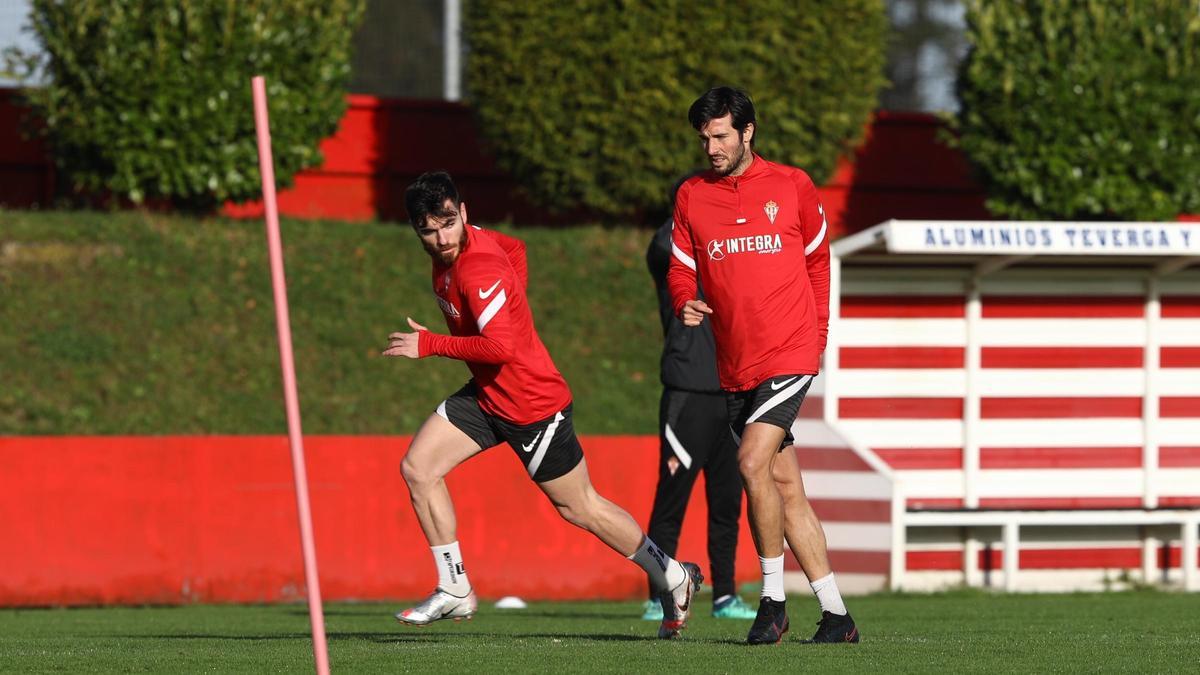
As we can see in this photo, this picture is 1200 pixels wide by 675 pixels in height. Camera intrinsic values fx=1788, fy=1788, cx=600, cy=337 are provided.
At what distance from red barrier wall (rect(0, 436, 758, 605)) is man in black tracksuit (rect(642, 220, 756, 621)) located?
2565 millimetres

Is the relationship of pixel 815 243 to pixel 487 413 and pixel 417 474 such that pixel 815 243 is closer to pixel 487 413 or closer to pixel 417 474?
pixel 487 413

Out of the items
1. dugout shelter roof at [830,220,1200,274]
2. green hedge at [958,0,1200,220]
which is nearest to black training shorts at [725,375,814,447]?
dugout shelter roof at [830,220,1200,274]

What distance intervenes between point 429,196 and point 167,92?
1046 cm

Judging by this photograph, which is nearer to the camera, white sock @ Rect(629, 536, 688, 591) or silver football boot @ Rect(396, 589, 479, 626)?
silver football boot @ Rect(396, 589, 479, 626)

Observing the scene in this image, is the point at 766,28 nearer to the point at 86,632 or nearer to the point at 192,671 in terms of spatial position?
the point at 86,632

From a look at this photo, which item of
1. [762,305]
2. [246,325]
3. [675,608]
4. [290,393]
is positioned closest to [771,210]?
[762,305]

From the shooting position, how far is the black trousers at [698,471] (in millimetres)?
9492

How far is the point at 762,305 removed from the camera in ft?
22.7

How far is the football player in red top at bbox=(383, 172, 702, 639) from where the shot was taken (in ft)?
23.2

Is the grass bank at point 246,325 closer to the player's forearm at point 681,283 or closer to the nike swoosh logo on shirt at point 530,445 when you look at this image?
the nike swoosh logo on shirt at point 530,445

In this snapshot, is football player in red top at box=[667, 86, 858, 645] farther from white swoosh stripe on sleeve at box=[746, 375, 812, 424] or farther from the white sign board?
the white sign board

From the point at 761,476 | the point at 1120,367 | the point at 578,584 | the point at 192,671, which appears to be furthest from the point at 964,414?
the point at 192,671

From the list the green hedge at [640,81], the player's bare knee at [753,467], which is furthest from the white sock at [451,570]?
the green hedge at [640,81]

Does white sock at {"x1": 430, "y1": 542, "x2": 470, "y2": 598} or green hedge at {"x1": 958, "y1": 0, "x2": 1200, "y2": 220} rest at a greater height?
green hedge at {"x1": 958, "y1": 0, "x2": 1200, "y2": 220}
